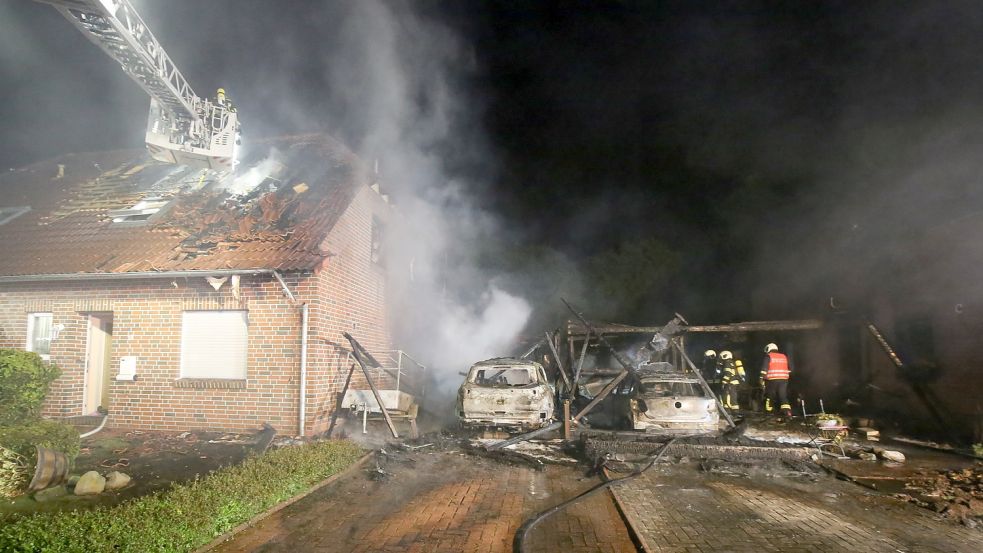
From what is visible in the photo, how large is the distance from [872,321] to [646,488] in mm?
8966

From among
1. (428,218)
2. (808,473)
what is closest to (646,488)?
(808,473)

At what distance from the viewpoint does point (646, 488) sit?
6184mm

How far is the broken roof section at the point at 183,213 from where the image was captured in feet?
31.2

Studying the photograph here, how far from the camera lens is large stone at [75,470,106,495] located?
18.9ft

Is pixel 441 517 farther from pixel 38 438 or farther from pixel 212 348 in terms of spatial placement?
pixel 212 348

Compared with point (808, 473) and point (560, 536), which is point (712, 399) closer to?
point (808, 473)

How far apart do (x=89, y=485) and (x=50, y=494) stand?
0.35m

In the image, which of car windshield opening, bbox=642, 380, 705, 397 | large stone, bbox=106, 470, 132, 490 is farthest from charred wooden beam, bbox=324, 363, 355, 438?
car windshield opening, bbox=642, 380, 705, 397

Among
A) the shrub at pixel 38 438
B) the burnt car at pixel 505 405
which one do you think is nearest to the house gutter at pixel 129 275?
the shrub at pixel 38 438

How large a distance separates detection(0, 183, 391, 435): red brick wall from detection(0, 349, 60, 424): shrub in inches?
69.3

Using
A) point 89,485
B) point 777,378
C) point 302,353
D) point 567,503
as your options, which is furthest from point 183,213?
point 777,378

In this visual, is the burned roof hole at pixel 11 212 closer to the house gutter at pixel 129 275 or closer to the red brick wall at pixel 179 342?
the red brick wall at pixel 179 342

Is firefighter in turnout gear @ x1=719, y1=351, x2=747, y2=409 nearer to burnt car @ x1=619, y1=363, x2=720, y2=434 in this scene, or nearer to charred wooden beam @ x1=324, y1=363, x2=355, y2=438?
burnt car @ x1=619, y1=363, x2=720, y2=434

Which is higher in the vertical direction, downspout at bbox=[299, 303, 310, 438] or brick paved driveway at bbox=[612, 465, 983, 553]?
downspout at bbox=[299, 303, 310, 438]
